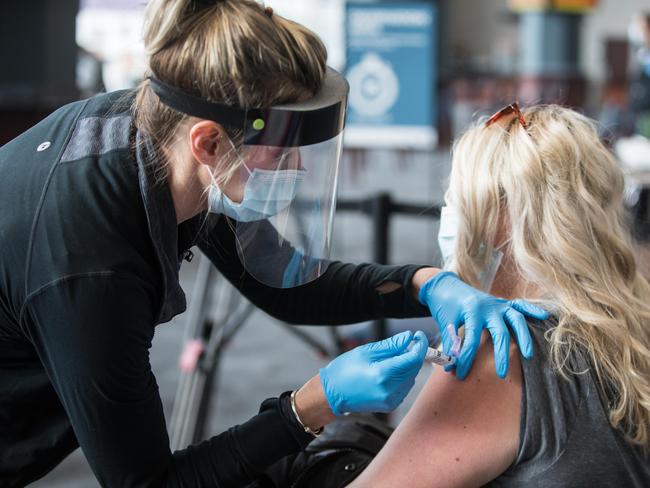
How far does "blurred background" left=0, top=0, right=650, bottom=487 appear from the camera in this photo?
2.87m

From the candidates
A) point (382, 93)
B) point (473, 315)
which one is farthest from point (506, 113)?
point (382, 93)

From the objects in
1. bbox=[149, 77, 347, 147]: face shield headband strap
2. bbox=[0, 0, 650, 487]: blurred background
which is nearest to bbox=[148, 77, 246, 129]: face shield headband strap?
bbox=[149, 77, 347, 147]: face shield headband strap

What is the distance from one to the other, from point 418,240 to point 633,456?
16.1ft

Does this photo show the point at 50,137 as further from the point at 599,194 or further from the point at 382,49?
the point at 382,49

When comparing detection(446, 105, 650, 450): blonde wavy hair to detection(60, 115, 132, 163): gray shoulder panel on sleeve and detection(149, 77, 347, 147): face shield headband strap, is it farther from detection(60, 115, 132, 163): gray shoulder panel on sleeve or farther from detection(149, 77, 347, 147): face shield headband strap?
detection(60, 115, 132, 163): gray shoulder panel on sleeve

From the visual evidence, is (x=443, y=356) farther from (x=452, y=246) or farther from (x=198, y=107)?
(x=198, y=107)

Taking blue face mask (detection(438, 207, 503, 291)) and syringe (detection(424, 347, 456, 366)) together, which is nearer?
syringe (detection(424, 347, 456, 366))

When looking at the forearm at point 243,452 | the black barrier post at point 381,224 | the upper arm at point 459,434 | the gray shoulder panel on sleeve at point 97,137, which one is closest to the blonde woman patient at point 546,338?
the upper arm at point 459,434

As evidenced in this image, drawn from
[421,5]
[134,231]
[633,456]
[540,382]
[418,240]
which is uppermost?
[421,5]

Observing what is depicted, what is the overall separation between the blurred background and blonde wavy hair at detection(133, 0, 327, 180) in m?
0.08

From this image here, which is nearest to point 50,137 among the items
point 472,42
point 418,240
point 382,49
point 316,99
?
point 316,99

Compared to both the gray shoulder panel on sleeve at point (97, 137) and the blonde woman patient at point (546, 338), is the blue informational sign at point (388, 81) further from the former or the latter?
the gray shoulder panel on sleeve at point (97, 137)

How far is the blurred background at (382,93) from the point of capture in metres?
2.87

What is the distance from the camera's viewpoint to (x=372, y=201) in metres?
2.80
